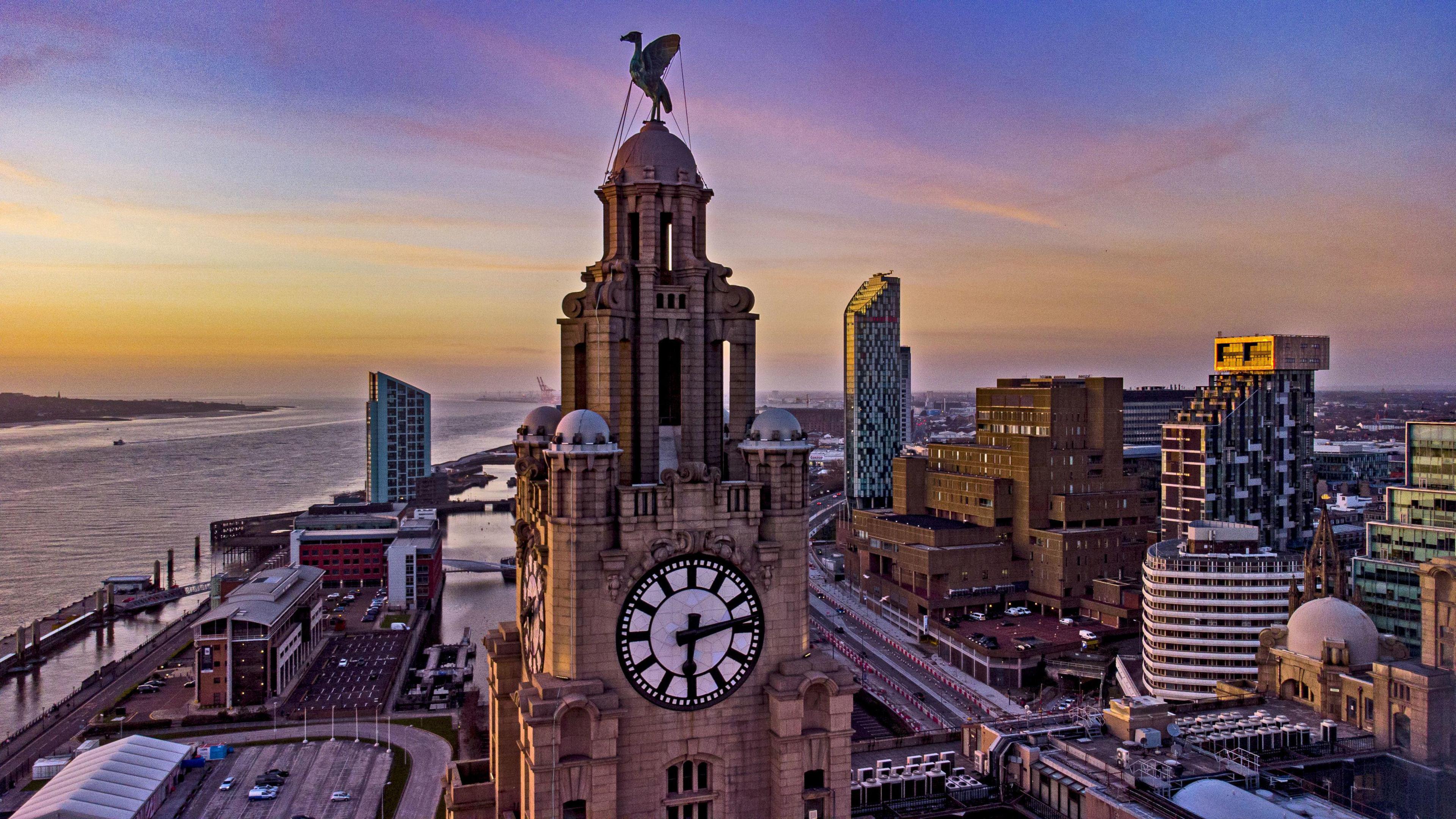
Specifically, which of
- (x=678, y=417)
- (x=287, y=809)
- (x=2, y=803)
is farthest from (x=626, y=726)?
(x=2, y=803)

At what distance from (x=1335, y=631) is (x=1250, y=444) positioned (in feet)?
181

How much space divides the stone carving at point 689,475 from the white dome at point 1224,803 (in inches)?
566

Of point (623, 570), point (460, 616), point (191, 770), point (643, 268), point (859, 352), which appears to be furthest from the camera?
Result: point (859, 352)

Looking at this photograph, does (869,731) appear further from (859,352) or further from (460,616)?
(859,352)

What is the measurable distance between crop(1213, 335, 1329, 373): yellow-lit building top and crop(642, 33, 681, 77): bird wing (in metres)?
85.3

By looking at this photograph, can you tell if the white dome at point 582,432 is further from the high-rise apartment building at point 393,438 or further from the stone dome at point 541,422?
the high-rise apartment building at point 393,438

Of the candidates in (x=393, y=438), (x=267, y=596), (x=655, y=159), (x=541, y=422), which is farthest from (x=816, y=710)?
(x=393, y=438)

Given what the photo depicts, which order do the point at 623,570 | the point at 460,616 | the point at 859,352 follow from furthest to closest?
the point at 859,352, the point at 460,616, the point at 623,570

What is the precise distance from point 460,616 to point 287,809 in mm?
48375

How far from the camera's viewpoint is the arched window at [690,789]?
45.4 ft

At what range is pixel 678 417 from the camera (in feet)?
49.7

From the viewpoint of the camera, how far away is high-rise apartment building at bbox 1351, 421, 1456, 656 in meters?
57.3

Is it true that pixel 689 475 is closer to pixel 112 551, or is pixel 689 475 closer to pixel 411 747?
pixel 411 747

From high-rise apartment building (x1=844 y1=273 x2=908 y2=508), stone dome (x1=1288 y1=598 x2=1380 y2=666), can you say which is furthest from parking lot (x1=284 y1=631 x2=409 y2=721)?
high-rise apartment building (x1=844 y1=273 x2=908 y2=508)
